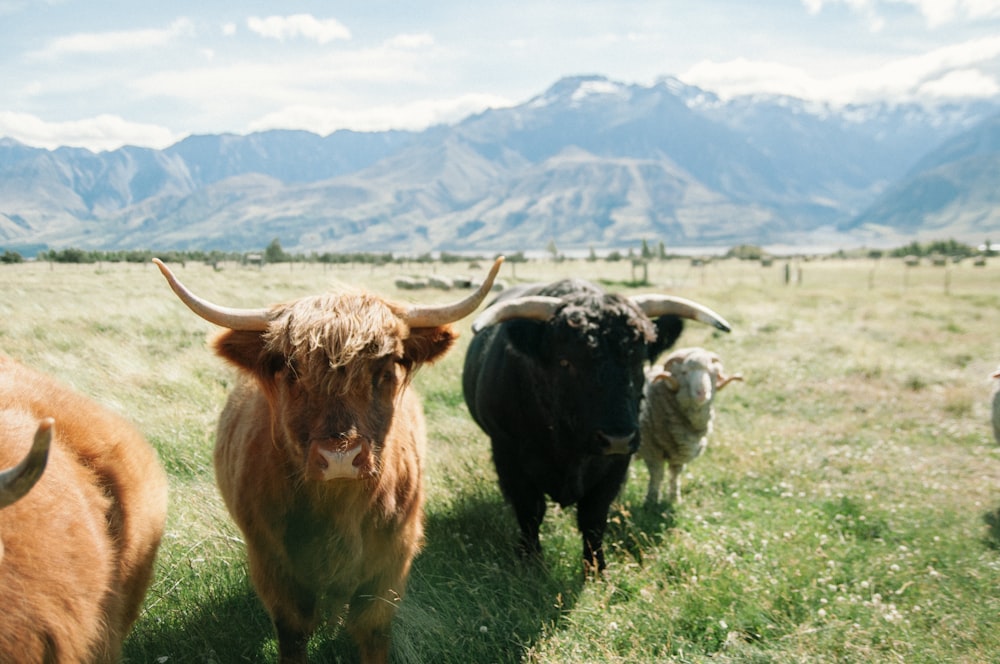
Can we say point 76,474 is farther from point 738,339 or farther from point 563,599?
point 738,339

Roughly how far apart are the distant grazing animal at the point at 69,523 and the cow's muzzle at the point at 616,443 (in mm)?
2890

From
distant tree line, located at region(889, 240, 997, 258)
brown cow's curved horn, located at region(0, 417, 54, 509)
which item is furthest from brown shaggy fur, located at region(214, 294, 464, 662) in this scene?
distant tree line, located at region(889, 240, 997, 258)

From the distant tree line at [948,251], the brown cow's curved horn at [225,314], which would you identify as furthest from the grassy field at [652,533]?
the distant tree line at [948,251]

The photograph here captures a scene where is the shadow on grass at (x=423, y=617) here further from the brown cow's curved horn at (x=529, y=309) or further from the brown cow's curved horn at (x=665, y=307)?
the brown cow's curved horn at (x=665, y=307)

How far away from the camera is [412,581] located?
475 cm

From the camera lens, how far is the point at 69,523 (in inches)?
114

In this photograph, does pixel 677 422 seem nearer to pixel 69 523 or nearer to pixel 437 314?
pixel 437 314

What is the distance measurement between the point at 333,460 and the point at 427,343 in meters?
0.97

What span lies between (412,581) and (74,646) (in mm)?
2403

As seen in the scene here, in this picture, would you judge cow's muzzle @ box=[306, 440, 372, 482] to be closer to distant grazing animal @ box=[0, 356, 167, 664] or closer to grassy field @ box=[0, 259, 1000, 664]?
distant grazing animal @ box=[0, 356, 167, 664]

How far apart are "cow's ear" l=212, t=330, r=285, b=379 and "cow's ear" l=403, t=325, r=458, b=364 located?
688 millimetres

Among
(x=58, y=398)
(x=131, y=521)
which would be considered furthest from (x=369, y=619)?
(x=58, y=398)

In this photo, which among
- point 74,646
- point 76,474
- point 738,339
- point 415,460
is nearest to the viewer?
point 74,646

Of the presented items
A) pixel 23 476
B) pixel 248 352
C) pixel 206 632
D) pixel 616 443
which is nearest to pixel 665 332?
pixel 616 443
